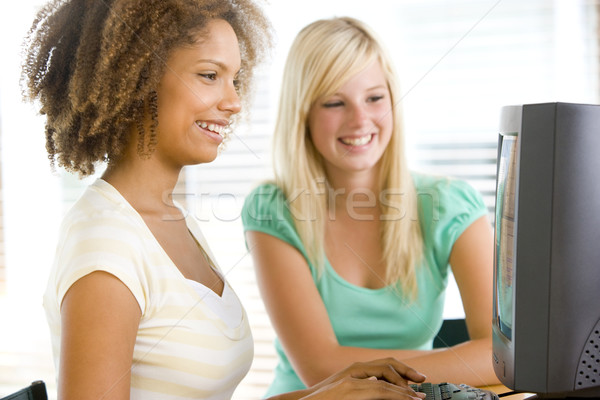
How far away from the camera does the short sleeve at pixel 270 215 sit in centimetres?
156

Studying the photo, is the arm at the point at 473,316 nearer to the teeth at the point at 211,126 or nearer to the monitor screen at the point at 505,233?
the monitor screen at the point at 505,233

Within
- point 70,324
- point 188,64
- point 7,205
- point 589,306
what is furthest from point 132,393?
point 7,205

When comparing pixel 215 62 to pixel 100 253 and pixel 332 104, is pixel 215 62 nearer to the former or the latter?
pixel 100 253

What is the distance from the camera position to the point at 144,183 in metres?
1.05

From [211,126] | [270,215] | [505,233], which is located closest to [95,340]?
[211,126]

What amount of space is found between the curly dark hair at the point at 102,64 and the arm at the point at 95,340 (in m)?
0.29

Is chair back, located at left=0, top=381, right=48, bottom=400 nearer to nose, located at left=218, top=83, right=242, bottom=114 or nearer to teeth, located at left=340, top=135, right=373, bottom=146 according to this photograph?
nose, located at left=218, top=83, right=242, bottom=114

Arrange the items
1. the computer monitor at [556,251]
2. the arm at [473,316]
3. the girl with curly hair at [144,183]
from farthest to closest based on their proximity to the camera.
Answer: the arm at [473,316] < the girl with curly hair at [144,183] < the computer monitor at [556,251]

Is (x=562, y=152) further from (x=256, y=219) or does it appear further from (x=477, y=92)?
(x=477, y=92)

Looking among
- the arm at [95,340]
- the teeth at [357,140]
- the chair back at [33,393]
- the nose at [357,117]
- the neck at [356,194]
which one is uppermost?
the nose at [357,117]

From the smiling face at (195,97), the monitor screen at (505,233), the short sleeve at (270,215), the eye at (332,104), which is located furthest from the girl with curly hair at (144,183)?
the eye at (332,104)

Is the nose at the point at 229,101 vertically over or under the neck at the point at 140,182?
over

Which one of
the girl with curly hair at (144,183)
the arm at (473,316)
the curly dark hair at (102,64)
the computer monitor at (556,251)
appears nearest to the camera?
the computer monitor at (556,251)

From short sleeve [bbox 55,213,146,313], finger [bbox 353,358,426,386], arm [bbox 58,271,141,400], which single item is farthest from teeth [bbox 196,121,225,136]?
finger [bbox 353,358,426,386]
